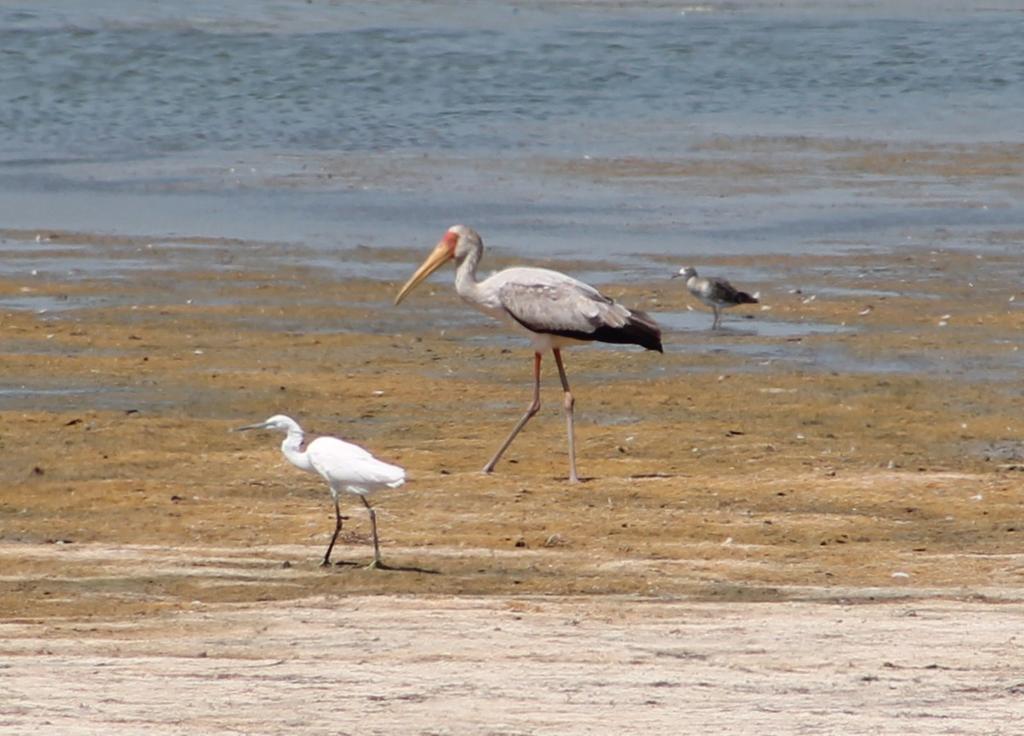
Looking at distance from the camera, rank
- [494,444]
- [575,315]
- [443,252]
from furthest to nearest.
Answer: [443,252] → [494,444] → [575,315]

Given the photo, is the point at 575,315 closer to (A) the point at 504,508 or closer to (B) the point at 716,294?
(A) the point at 504,508

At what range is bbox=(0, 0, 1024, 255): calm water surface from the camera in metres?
24.4

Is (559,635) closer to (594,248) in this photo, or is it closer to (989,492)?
(989,492)

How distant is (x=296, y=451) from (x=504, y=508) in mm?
1477

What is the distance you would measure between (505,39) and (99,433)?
31.4 metres

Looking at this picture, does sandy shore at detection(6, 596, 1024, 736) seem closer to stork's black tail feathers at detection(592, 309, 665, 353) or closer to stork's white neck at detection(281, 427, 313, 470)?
stork's white neck at detection(281, 427, 313, 470)

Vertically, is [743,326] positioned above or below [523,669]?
below

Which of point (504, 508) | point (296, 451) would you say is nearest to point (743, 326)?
point (504, 508)

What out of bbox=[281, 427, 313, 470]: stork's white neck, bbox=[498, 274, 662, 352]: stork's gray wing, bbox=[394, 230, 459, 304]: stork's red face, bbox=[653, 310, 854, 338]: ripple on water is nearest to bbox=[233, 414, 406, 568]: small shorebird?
bbox=[281, 427, 313, 470]: stork's white neck

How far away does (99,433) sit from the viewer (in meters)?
14.3

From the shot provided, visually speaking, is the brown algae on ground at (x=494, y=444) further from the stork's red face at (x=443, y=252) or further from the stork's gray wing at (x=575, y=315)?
the stork's red face at (x=443, y=252)

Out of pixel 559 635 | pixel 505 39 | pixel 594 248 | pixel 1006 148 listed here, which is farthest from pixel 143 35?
pixel 559 635

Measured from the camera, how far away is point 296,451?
36.9 ft

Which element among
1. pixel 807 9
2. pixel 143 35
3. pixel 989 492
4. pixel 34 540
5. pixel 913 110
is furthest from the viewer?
pixel 807 9
